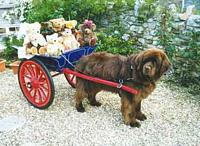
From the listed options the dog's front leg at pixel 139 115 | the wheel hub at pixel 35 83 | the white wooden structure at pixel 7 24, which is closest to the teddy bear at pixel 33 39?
the wheel hub at pixel 35 83

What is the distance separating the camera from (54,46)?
462 cm

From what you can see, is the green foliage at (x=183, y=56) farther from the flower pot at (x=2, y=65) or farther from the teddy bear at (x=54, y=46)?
the flower pot at (x=2, y=65)

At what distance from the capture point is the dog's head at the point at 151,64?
3916 mm

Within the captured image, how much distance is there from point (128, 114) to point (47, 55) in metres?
1.28

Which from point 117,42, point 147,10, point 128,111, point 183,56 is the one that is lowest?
point 128,111

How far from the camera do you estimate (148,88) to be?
4.26 metres

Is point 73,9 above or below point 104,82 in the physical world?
above

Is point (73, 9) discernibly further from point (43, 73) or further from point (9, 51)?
point (43, 73)

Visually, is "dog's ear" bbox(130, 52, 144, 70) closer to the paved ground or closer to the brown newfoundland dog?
the brown newfoundland dog

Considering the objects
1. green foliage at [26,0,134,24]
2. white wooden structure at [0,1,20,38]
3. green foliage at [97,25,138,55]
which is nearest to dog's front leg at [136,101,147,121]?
green foliage at [97,25,138,55]

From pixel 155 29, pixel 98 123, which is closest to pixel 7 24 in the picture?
pixel 155 29

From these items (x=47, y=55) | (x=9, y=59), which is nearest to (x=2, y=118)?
(x=47, y=55)

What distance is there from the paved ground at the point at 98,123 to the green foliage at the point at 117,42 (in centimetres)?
141

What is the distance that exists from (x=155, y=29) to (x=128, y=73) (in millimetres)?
2532
